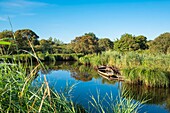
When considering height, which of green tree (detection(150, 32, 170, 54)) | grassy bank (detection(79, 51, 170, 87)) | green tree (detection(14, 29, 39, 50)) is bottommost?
Result: grassy bank (detection(79, 51, 170, 87))

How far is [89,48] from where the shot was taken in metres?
34.1

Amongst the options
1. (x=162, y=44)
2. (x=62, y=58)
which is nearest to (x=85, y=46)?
(x=62, y=58)

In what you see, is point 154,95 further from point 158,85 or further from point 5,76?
point 5,76

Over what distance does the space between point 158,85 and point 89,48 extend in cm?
2507

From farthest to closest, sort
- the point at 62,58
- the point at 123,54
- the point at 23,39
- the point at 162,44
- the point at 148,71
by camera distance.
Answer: the point at 62,58 < the point at 162,44 < the point at 123,54 < the point at 148,71 < the point at 23,39

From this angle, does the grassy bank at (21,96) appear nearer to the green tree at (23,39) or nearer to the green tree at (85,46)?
the green tree at (23,39)

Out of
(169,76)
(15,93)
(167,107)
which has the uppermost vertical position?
(15,93)

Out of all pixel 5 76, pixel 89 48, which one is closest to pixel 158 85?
pixel 5 76

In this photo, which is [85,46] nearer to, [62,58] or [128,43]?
[62,58]

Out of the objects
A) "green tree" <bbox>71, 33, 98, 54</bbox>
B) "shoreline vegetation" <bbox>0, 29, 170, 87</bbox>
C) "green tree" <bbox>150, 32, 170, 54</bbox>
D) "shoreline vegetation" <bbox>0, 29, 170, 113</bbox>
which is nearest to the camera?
"shoreline vegetation" <bbox>0, 29, 170, 113</bbox>

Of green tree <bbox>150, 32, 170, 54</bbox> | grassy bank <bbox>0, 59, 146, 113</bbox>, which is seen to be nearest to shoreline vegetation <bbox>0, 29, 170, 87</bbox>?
green tree <bbox>150, 32, 170, 54</bbox>

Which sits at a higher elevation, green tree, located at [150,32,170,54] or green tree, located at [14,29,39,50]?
green tree, located at [150,32,170,54]

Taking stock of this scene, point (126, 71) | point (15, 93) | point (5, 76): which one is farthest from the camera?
point (126, 71)

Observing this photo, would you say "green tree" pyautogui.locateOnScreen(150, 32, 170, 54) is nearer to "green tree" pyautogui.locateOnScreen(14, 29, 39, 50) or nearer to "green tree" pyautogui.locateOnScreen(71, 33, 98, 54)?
"green tree" pyautogui.locateOnScreen(71, 33, 98, 54)
